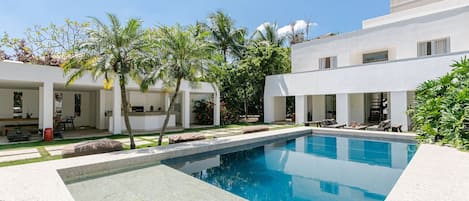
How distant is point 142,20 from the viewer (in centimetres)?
1081

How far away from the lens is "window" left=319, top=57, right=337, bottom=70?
22750mm

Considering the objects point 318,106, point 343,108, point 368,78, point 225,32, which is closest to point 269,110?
point 318,106

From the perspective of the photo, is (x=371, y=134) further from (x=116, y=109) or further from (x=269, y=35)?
(x=269, y=35)

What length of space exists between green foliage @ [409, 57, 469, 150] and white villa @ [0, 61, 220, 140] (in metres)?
11.1

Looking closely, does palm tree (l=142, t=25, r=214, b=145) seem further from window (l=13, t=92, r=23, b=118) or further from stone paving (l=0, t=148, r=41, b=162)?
window (l=13, t=92, r=23, b=118)

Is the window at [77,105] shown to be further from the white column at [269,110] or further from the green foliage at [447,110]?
the green foliage at [447,110]

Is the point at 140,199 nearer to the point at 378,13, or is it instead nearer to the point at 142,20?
the point at 142,20

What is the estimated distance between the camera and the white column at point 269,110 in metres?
25.0

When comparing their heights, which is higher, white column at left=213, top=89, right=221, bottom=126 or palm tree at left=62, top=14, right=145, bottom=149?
palm tree at left=62, top=14, right=145, bottom=149

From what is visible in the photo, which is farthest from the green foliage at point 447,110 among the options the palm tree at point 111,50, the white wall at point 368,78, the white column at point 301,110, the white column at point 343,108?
the palm tree at point 111,50

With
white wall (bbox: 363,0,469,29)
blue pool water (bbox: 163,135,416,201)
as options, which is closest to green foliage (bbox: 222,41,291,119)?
white wall (bbox: 363,0,469,29)

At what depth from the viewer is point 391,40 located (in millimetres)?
19203

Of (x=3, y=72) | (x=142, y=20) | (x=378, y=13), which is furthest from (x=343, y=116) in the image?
(x=3, y=72)

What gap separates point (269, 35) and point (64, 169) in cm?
2836
